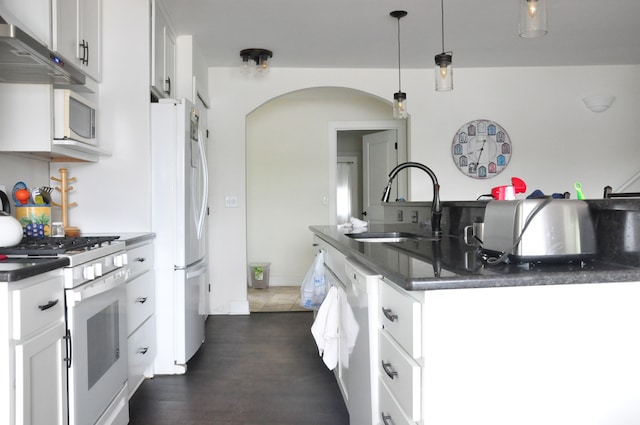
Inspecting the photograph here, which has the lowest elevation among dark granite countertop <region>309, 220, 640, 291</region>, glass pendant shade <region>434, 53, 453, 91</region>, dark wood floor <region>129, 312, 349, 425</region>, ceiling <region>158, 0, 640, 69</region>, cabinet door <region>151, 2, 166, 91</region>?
dark wood floor <region>129, 312, 349, 425</region>

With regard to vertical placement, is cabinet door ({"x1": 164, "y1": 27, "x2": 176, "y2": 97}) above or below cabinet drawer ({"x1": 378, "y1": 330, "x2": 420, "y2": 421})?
above

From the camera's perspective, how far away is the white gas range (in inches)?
71.6

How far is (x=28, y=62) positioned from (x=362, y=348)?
1845mm

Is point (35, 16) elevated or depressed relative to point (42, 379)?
elevated

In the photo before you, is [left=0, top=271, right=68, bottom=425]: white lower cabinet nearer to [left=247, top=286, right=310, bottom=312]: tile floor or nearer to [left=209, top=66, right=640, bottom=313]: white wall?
[left=209, top=66, right=640, bottom=313]: white wall

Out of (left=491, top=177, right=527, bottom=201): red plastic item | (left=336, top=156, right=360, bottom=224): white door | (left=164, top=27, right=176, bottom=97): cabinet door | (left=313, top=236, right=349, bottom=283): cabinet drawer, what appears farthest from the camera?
(left=336, top=156, right=360, bottom=224): white door

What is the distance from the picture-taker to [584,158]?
5.14m

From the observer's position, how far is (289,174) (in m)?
6.61

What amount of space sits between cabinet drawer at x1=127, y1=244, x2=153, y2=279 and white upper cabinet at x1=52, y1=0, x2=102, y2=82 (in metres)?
1.05

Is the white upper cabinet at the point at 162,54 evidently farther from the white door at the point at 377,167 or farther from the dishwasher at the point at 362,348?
the white door at the point at 377,167

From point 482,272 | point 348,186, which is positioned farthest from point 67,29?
point 348,186

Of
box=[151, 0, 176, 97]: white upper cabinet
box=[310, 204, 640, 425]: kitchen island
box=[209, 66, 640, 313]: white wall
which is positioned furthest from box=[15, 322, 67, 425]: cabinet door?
box=[209, 66, 640, 313]: white wall

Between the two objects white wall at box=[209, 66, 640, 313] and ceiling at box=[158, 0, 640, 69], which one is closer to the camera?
ceiling at box=[158, 0, 640, 69]

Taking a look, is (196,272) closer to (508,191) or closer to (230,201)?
(230,201)
